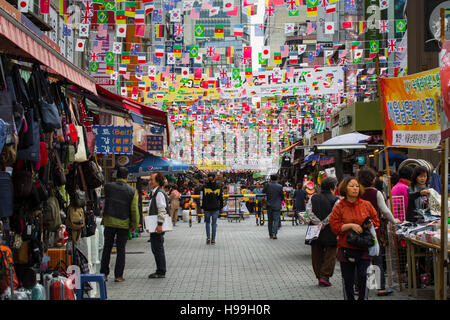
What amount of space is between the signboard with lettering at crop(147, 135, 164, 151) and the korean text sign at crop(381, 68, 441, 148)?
14310 millimetres

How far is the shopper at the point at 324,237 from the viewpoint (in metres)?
9.77

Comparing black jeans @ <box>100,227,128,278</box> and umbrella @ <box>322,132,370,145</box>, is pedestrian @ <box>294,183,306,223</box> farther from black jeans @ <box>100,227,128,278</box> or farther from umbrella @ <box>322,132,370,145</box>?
black jeans @ <box>100,227,128,278</box>

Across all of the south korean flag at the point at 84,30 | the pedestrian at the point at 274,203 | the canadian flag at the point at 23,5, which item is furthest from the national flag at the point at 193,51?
the canadian flag at the point at 23,5

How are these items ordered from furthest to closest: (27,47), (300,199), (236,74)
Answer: (300,199) < (236,74) < (27,47)

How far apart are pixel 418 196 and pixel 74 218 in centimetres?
539

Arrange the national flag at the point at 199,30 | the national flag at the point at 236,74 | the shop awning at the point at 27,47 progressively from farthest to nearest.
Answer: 1. the national flag at the point at 236,74
2. the national flag at the point at 199,30
3. the shop awning at the point at 27,47

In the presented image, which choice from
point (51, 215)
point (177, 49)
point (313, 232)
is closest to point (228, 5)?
point (177, 49)

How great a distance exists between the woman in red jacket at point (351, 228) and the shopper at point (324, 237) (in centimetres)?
246

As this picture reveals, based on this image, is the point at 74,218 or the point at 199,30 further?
the point at 199,30

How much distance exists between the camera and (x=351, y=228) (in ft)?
23.3

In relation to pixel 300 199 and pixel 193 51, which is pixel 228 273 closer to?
pixel 193 51

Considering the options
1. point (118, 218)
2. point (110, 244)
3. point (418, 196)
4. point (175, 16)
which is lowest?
point (110, 244)

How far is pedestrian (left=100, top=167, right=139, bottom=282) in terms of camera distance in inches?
401

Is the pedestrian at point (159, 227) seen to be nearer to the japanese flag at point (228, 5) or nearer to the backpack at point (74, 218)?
the backpack at point (74, 218)
